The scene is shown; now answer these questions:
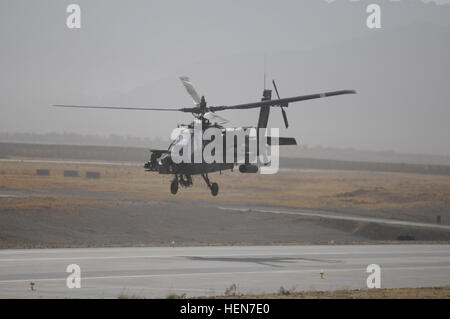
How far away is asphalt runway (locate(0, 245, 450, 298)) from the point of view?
31.5m

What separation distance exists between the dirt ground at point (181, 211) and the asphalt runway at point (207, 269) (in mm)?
10048

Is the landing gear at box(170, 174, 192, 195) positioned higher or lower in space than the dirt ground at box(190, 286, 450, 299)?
higher

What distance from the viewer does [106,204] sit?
6931cm

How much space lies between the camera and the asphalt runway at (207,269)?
3152 centimetres

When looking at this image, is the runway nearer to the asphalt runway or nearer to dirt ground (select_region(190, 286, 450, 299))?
the asphalt runway

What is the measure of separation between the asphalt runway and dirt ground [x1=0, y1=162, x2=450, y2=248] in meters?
10.0

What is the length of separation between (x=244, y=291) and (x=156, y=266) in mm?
8451

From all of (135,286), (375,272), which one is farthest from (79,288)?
(375,272)

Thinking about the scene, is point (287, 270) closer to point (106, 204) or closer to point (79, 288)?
point (79, 288)

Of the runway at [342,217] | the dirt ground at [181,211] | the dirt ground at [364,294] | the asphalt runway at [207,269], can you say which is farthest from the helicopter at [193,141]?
the runway at [342,217]

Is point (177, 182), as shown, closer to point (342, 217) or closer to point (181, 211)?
point (181, 211)

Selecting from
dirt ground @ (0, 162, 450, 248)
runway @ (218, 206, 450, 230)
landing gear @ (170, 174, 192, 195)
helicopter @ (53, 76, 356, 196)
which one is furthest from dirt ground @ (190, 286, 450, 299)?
runway @ (218, 206, 450, 230)

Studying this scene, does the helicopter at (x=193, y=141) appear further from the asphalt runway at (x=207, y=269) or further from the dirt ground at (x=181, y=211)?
the dirt ground at (x=181, y=211)
